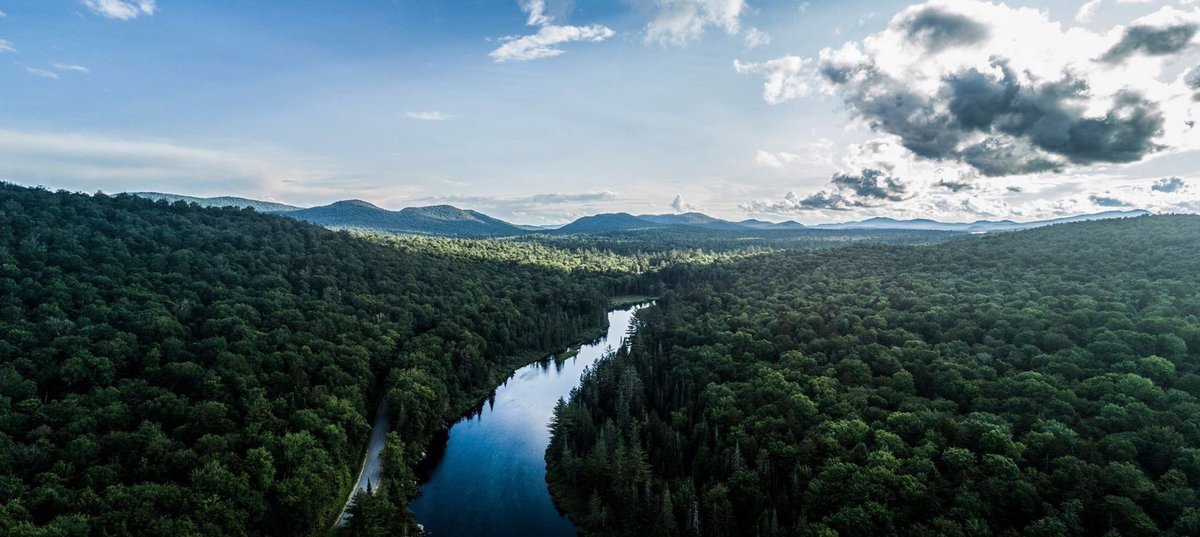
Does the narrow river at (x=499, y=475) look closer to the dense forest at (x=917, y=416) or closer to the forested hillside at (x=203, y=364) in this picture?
the dense forest at (x=917, y=416)

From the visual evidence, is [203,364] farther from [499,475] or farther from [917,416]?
[917,416]

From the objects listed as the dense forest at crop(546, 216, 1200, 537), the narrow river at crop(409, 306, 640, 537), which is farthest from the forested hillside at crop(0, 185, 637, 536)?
the dense forest at crop(546, 216, 1200, 537)

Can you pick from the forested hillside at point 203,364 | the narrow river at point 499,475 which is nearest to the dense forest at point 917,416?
the narrow river at point 499,475

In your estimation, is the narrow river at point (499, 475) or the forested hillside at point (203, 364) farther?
the narrow river at point (499, 475)

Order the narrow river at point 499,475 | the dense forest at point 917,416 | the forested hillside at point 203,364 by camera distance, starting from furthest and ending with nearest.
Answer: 1. the narrow river at point 499,475
2. the forested hillside at point 203,364
3. the dense forest at point 917,416

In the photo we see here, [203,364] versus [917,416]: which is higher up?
[203,364]

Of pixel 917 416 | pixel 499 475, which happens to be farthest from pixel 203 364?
pixel 917 416
